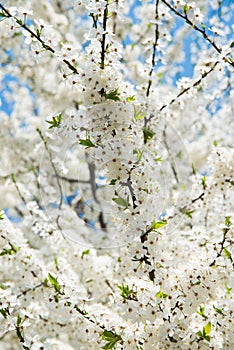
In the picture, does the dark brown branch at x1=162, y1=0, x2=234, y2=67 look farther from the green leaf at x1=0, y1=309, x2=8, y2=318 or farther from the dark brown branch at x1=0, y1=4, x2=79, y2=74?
the green leaf at x1=0, y1=309, x2=8, y2=318

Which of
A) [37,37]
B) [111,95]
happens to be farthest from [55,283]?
[37,37]

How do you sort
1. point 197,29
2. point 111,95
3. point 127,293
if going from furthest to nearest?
1. point 197,29
2. point 127,293
3. point 111,95

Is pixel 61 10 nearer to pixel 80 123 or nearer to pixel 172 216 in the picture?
pixel 172 216

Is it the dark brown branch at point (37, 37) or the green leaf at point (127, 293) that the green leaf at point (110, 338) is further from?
the dark brown branch at point (37, 37)

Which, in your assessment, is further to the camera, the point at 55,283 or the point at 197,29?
the point at 197,29

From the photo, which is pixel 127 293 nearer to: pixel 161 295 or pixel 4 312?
pixel 161 295

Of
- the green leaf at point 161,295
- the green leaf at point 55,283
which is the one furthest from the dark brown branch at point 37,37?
the green leaf at point 161,295

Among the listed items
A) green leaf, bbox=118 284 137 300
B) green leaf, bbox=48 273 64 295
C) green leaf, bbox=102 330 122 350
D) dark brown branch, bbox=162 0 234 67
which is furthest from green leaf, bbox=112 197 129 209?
dark brown branch, bbox=162 0 234 67

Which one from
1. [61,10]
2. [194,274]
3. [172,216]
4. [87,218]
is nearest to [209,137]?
[87,218]

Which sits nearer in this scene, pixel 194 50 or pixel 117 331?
pixel 117 331

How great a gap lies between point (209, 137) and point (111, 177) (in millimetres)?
6993

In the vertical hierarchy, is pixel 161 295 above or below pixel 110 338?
above

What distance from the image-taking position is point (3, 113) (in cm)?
1023

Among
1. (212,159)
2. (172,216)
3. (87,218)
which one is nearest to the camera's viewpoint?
(212,159)
